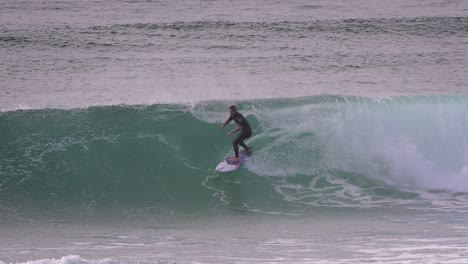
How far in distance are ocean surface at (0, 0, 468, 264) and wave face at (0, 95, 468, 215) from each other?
40mm

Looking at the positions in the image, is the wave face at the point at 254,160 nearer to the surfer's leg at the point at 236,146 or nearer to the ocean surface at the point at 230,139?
the ocean surface at the point at 230,139

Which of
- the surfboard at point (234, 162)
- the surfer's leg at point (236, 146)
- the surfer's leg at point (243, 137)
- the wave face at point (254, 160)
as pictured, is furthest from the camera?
the surfboard at point (234, 162)

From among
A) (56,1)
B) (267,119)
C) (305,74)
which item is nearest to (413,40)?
(305,74)

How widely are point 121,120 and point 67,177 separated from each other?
2464mm

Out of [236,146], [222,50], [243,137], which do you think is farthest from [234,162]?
[222,50]

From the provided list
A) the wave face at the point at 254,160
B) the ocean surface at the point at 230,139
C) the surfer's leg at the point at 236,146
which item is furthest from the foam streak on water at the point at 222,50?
the surfer's leg at the point at 236,146

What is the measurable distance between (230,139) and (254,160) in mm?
1185

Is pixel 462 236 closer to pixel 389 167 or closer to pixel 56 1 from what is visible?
pixel 389 167

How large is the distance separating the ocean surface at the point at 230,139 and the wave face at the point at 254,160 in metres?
0.04

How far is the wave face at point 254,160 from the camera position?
1342 centimetres

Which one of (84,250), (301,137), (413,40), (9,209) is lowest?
(84,250)

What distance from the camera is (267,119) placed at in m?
15.8

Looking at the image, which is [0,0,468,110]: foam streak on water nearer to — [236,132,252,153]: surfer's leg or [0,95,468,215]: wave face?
[0,95,468,215]: wave face

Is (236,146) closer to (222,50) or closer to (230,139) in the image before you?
(230,139)
